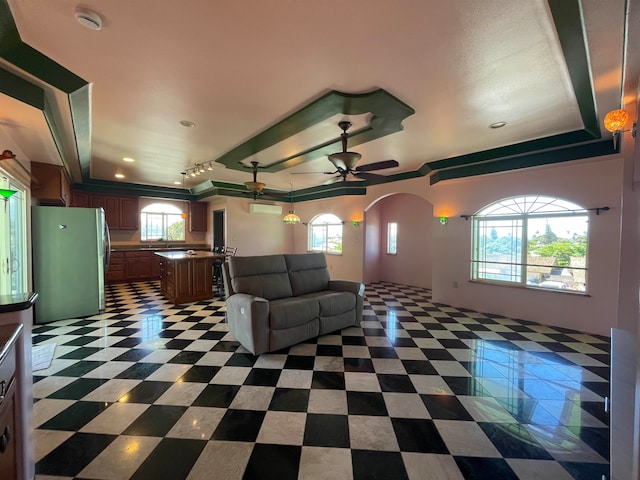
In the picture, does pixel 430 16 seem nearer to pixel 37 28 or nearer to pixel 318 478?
pixel 37 28

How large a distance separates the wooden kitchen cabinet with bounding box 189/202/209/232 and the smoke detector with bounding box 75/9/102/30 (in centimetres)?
711

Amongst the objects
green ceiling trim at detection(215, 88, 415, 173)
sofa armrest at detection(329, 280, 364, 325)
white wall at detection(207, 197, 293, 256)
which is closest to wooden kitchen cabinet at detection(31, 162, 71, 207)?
green ceiling trim at detection(215, 88, 415, 173)

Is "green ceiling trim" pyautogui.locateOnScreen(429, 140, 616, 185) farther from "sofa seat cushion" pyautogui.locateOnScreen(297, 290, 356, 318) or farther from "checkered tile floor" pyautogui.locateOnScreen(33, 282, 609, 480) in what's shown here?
"sofa seat cushion" pyautogui.locateOnScreen(297, 290, 356, 318)

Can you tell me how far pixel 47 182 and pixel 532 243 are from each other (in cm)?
777

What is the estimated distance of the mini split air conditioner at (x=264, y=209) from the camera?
791 cm

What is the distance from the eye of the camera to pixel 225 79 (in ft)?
7.59

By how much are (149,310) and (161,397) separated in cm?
293

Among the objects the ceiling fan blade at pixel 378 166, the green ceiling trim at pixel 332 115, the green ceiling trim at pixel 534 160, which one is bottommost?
the ceiling fan blade at pixel 378 166

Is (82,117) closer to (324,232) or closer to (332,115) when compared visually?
(332,115)

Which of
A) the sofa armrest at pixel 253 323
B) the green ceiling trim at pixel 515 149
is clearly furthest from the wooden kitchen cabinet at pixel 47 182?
the green ceiling trim at pixel 515 149

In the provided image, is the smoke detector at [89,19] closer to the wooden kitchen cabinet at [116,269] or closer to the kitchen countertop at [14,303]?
the kitchen countertop at [14,303]

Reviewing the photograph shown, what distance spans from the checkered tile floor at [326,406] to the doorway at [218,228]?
15.7 ft

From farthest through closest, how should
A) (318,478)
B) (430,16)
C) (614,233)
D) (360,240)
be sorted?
(360,240) < (614,233) < (430,16) < (318,478)

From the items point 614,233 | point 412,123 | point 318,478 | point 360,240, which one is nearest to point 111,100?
point 412,123
